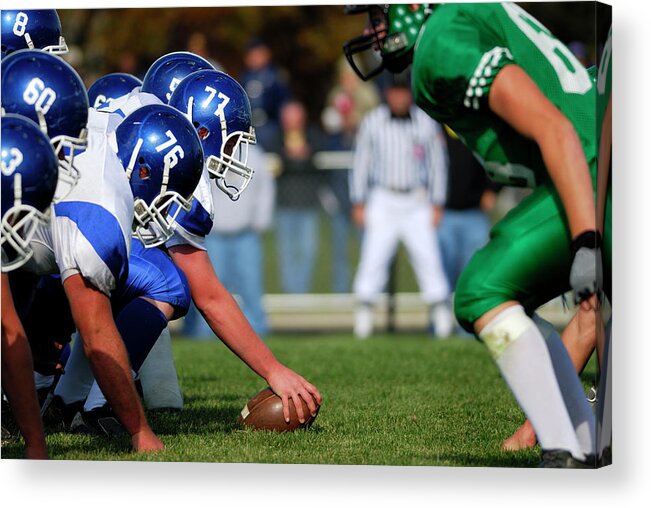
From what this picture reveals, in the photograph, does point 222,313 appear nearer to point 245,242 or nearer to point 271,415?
point 271,415

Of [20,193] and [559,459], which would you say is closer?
[20,193]

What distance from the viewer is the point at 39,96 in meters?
4.08

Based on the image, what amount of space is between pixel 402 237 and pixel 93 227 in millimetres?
5341

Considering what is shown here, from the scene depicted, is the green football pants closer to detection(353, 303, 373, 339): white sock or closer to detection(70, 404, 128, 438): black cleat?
detection(70, 404, 128, 438): black cleat

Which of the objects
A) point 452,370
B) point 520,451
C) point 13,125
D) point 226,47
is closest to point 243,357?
point 520,451

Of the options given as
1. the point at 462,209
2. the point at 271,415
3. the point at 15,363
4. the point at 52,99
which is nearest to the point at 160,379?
the point at 271,415

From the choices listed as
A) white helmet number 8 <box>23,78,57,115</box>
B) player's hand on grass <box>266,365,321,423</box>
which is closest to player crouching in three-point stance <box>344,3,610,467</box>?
player's hand on grass <box>266,365,321,423</box>

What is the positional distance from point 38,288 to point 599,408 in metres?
2.11

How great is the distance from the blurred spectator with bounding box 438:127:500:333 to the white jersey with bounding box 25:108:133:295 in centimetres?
519

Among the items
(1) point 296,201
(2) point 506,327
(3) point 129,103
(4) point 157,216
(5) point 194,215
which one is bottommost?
(1) point 296,201

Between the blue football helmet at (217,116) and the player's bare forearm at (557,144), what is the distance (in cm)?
132

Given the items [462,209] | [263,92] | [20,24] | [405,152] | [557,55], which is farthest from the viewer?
[263,92]

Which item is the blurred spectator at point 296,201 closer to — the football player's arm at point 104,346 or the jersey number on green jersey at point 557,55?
the football player's arm at point 104,346

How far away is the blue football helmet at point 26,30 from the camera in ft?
16.3
